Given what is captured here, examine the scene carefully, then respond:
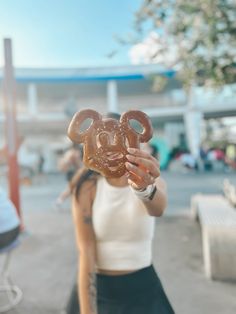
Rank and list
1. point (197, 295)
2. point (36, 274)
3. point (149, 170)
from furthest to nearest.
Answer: point (36, 274), point (197, 295), point (149, 170)

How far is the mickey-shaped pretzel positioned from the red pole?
378 centimetres

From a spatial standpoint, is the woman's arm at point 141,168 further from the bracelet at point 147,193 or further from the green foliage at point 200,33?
the green foliage at point 200,33

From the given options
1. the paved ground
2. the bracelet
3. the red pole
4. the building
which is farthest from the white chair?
the building

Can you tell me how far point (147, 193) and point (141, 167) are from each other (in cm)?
21

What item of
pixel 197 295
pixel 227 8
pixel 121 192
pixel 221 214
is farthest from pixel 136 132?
pixel 227 8

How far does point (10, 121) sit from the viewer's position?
4.89m

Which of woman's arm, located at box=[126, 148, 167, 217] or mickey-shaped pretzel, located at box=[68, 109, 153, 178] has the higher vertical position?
mickey-shaped pretzel, located at box=[68, 109, 153, 178]

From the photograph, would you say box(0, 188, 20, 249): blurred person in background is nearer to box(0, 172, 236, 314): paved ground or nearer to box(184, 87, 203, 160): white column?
box(0, 172, 236, 314): paved ground

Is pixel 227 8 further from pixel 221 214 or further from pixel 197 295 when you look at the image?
pixel 197 295

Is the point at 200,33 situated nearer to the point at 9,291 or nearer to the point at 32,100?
the point at 9,291

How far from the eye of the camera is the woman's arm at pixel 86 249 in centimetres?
149

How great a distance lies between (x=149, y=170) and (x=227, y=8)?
4.15m

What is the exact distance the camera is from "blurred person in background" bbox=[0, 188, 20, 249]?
104 inches

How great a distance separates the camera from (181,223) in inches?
233
